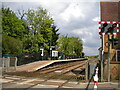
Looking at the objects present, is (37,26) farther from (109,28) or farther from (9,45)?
(109,28)

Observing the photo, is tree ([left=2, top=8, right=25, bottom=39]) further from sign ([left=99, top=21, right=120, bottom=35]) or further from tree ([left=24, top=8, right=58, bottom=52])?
sign ([left=99, top=21, right=120, bottom=35])

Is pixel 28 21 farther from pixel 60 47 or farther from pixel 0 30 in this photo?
pixel 60 47

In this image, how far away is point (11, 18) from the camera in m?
50.2

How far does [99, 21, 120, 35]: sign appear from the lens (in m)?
11.0

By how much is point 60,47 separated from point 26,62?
51.8 meters

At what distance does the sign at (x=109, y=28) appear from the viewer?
11.0 metres

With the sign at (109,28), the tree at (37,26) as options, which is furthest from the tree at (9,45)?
the sign at (109,28)

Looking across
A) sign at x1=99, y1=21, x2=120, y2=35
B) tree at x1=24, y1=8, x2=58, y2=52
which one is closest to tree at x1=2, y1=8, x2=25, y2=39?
tree at x1=24, y1=8, x2=58, y2=52

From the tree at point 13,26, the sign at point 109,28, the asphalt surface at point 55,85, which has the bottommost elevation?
the asphalt surface at point 55,85

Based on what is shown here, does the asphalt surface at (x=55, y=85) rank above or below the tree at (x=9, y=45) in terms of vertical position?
below

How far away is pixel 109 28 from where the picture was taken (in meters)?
11.1

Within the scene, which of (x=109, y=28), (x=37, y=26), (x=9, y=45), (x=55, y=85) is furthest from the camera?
(x=37, y=26)

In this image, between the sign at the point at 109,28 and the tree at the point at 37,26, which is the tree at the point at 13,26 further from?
the sign at the point at 109,28

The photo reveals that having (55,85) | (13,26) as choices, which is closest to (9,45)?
(13,26)
